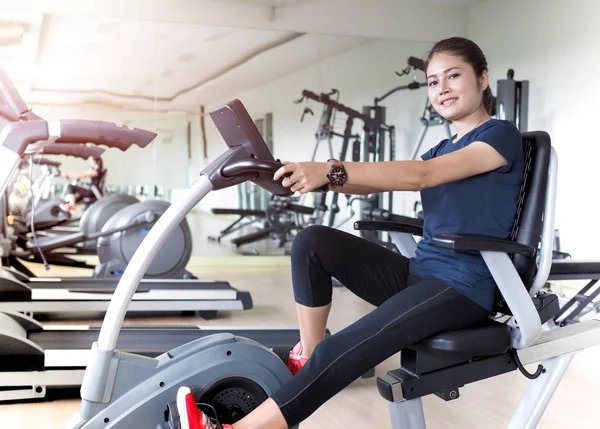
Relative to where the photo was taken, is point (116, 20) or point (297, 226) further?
point (297, 226)

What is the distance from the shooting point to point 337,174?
1.46m

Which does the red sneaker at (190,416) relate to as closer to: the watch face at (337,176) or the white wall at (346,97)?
the watch face at (337,176)

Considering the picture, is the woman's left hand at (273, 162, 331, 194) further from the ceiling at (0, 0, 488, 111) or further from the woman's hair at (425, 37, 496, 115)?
the ceiling at (0, 0, 488, 111)

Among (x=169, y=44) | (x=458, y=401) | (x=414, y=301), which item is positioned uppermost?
(x=169, y=44)

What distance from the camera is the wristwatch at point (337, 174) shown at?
4.76 feet

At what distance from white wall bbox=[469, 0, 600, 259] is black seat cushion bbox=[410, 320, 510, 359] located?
13.3 ft

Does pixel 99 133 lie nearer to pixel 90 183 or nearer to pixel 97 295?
pixel 97 295

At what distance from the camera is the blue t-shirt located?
64.8 inches

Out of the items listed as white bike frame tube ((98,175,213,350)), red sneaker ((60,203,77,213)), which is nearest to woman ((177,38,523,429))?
white bike frame tube ((98,175,213,350))

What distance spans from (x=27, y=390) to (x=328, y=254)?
146 cm

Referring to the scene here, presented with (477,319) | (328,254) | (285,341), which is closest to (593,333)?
(477,319)

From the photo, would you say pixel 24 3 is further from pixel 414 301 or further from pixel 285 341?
pixel 414 301

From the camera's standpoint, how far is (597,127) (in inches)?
208

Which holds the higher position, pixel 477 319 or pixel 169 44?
pixel 169 44
